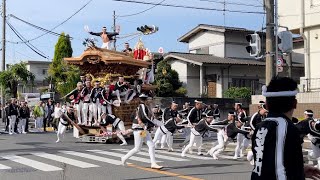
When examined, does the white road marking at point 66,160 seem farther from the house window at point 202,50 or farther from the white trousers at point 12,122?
the house window at point 202,50

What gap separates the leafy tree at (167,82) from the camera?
34594 mm

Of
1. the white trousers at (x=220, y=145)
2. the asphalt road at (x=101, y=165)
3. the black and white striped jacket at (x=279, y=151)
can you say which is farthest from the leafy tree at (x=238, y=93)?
the black and white striped jacket at (x=279, y=151)

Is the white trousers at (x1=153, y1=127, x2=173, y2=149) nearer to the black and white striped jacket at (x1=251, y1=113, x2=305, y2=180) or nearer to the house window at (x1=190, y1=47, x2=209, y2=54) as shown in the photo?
the black and white striped jacket at (x1=251, y1=113, x2=305, y2=180)

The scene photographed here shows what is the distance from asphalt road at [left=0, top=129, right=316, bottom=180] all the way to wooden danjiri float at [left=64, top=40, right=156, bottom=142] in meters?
2.89

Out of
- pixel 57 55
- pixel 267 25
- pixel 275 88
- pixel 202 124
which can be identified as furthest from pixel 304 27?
pixel 57 55

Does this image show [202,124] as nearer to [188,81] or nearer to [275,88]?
[275,88]

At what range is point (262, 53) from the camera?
41.8ft

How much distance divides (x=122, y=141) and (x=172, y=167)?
7557 millimetres

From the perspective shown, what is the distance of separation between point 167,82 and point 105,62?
15.1 m

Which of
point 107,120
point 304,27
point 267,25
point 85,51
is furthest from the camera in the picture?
point 304,27

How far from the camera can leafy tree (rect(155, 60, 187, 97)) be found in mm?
34594

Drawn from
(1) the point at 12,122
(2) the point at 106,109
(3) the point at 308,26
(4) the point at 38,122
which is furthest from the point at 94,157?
(4) the point at 38,122

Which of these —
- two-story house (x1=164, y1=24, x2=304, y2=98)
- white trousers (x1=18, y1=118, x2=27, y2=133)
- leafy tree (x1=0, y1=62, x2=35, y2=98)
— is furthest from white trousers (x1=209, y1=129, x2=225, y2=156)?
leafy tree (x1=0, y1=62, x2=35, y2=98)

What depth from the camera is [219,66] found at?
35812mm
